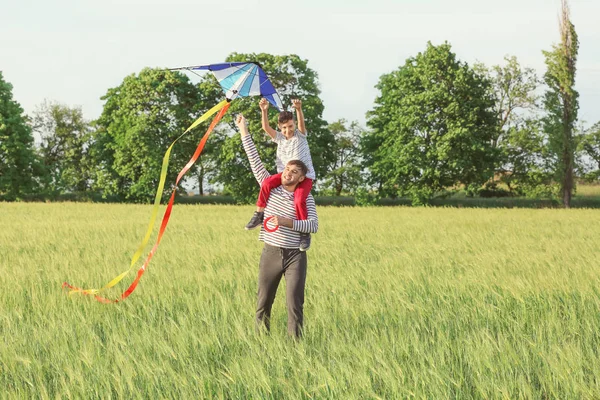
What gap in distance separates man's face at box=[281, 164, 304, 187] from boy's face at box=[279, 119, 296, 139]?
13.7 inches

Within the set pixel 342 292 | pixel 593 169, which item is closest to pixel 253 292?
pixel 342 292

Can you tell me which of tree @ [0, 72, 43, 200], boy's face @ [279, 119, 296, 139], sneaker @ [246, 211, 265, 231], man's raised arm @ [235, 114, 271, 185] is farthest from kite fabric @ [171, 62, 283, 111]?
tree @ [0, 72, 43, 200]

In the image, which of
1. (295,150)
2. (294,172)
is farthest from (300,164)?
(295,150)

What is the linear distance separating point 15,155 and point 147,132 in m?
11.0

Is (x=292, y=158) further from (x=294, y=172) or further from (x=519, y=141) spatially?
(x=519, y=141)

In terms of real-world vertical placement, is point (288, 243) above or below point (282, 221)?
below

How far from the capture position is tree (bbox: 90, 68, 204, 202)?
42.8m

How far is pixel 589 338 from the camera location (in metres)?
5.80

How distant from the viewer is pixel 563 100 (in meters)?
39.2

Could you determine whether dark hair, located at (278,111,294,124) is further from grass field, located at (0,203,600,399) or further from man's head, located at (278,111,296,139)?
grass field, located at (0,203,600,399)

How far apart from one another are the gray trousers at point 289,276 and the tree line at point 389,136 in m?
33.7

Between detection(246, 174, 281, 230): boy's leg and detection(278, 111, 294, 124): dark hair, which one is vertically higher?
detection(278, 111, 294, 124): dark hair

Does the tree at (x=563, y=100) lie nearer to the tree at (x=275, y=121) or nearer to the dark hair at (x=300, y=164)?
the tree at (x=275, y=121)

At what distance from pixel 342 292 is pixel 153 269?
3.80 m
